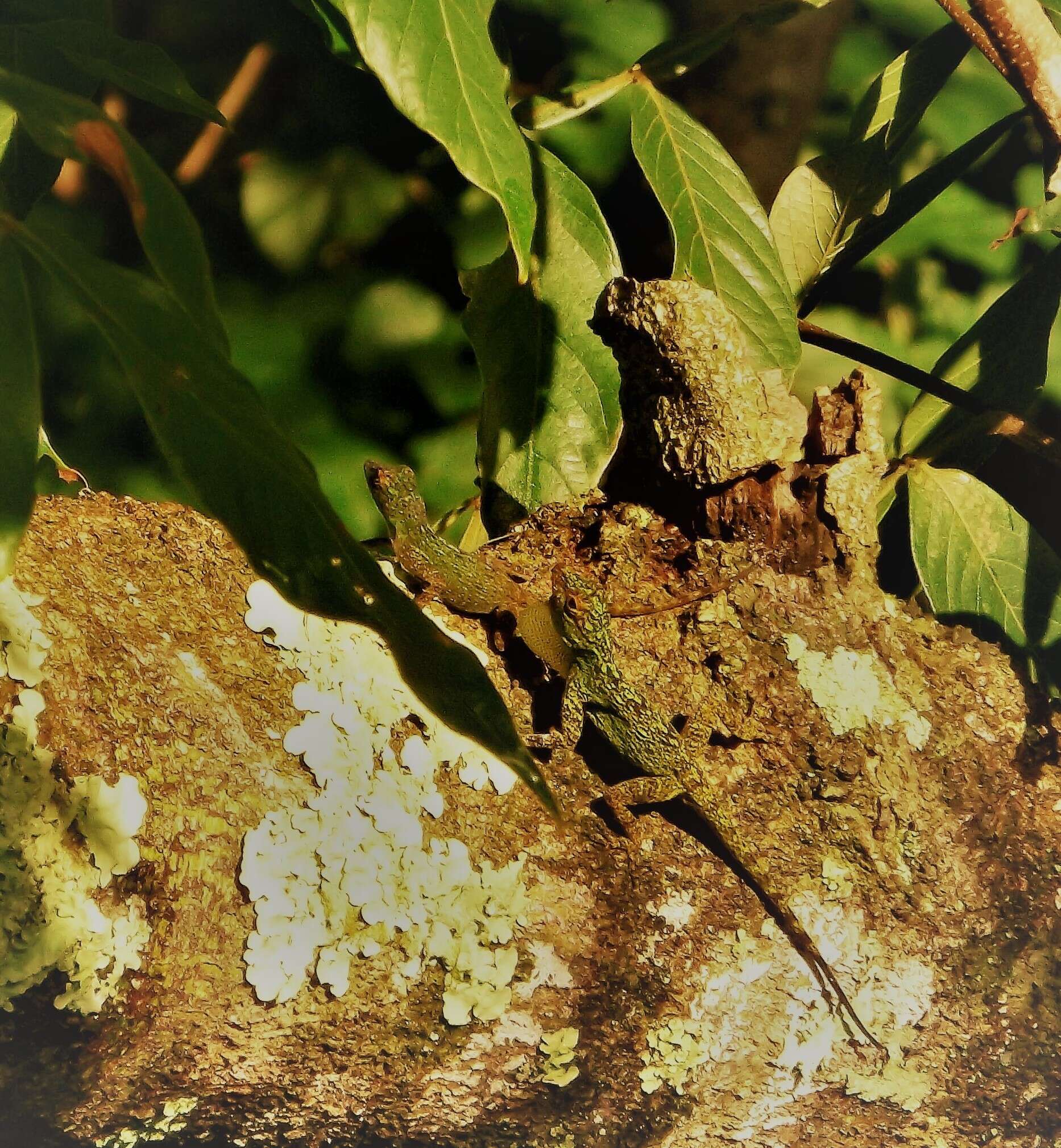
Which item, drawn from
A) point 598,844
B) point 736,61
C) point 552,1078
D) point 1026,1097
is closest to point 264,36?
point 736,61

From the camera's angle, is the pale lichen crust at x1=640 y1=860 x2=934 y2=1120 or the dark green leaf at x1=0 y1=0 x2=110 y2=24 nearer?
the dark green leaf at x1=0 y1=0 x2=110 y2=24

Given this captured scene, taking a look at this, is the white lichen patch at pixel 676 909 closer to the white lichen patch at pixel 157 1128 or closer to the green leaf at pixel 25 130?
the white lichen patch at pixel 157 1128

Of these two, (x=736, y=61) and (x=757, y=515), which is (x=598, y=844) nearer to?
(x=757, y=515)

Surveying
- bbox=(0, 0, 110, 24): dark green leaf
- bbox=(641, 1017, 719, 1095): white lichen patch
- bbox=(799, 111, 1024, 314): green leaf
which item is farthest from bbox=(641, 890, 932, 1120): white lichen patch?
bbox=(0, 0, 110, 24): dark green leaf

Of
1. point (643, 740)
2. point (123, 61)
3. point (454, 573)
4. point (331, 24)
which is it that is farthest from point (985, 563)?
point (123, 61)

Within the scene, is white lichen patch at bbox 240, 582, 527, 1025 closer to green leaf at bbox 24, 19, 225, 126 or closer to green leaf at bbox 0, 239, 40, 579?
green leaf at bbox 0, 239, 40, 579
